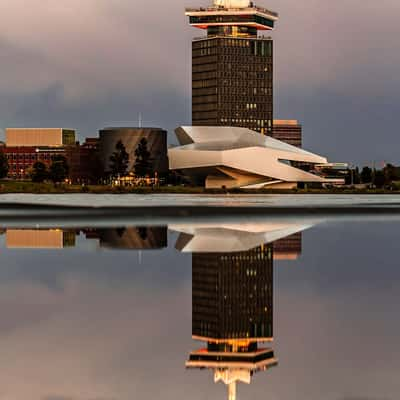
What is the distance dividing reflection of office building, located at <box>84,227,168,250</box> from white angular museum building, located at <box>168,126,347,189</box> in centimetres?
13037

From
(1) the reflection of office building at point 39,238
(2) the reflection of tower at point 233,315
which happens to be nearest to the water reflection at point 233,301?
(2) the reflection of tower at point 233,315

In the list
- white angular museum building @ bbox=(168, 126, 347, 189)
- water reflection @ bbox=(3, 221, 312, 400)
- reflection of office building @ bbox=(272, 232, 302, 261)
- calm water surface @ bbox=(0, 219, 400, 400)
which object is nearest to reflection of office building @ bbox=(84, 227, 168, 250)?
water reflection @ bbox=(3, 221, 312, 400)

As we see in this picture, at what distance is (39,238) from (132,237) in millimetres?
4036

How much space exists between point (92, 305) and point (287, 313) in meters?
4.13

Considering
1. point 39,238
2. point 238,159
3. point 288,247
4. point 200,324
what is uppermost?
point 238,159

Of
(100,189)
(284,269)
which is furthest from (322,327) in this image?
(100,189)

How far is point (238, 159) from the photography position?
170125mm

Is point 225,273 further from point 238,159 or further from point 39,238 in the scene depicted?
point 238,159

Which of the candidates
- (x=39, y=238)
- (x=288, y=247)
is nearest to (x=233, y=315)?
(x=288, y=247)

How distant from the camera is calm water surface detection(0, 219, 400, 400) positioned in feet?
37.5

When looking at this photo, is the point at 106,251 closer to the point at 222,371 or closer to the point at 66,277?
the point at 66,277

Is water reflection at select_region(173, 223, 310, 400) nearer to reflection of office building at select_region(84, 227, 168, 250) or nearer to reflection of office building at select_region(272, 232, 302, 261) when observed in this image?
reflection of office building at select_region(272, 232, 302, 261)

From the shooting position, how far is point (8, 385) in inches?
444

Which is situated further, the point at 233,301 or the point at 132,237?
the point at 132,237
